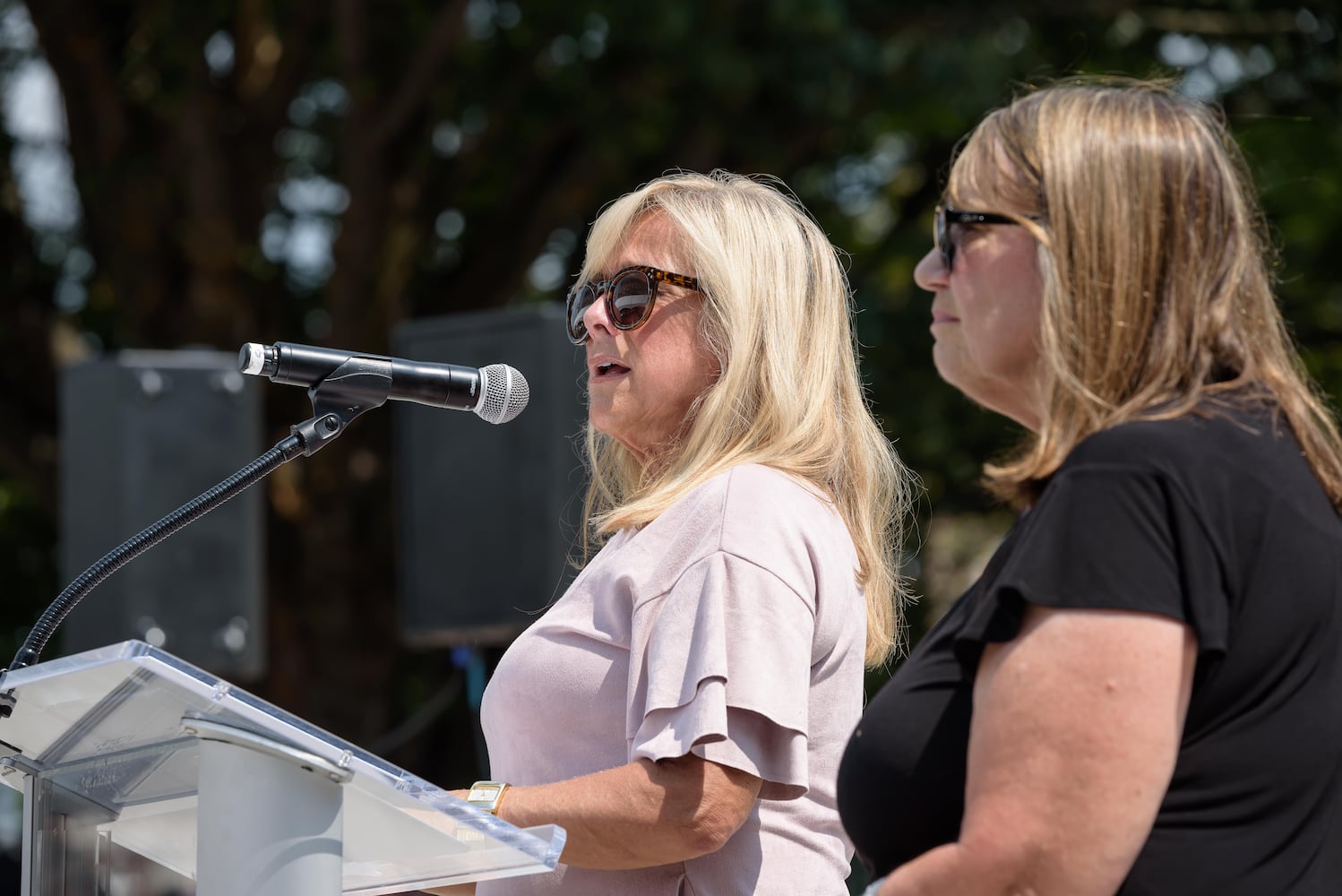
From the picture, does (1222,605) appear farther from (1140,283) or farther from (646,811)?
(646,811)

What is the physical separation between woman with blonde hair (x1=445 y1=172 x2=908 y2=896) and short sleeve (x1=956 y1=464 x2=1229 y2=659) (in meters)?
0.57

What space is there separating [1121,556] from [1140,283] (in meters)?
0.27

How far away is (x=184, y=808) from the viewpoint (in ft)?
5.49

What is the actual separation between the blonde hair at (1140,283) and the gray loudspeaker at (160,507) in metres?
4.70

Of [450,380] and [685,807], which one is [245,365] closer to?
[450,380]

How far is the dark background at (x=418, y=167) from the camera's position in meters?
6.92

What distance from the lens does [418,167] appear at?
8.20 metres

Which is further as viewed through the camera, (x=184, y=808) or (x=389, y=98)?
(x=389, y=98)

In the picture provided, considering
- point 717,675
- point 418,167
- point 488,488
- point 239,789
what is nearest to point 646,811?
point 717,675

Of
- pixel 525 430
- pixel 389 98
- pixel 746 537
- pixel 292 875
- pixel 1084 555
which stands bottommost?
pixel 525 430

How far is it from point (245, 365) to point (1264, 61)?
23.0ft

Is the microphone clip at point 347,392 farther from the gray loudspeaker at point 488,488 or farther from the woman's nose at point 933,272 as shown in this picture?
the gray loudspeaker at point 488,488

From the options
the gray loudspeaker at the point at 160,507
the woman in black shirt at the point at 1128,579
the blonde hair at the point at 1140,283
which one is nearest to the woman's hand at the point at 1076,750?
the woman in black shirt at the point at 1128,579

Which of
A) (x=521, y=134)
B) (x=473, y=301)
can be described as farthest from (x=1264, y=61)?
(x=473, y=301)
